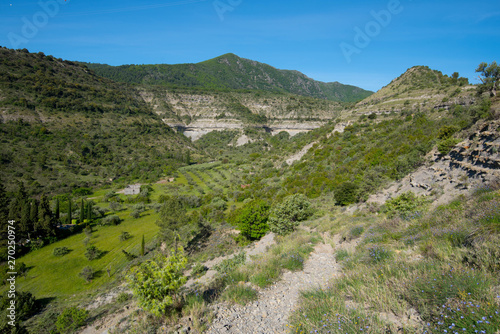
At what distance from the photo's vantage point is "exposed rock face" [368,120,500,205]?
11.0 meters

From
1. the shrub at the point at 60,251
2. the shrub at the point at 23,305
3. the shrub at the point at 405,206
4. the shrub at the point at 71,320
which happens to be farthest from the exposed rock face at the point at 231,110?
the shrub at the point at 71,320

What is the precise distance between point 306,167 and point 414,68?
52.7 metres

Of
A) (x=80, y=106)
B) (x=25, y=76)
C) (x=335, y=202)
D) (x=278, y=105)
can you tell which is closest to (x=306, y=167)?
(x=335, y=202)

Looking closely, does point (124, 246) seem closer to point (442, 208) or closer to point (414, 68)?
point (442, 208)

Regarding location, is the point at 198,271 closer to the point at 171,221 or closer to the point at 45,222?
the point at 171,221

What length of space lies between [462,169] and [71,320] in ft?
77.8

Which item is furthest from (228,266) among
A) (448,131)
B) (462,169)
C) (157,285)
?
(448,131)

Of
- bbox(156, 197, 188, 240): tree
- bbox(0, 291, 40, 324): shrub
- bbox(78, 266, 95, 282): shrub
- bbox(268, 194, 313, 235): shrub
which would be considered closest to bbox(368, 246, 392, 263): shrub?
bbox(268, 194, 313, 235): shrub

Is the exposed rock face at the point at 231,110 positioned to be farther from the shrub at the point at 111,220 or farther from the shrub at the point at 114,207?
the shrub at the point at 111,220

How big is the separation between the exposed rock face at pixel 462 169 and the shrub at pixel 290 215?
579 centimetres

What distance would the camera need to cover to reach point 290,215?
18.4 meters

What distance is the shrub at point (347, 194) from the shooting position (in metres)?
19.4

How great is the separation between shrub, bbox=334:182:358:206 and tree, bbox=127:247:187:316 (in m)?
17.6

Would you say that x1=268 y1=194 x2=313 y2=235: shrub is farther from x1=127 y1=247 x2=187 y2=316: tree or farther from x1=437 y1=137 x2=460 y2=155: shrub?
x1=127 y1=247 x2=187 y2=316: tree
